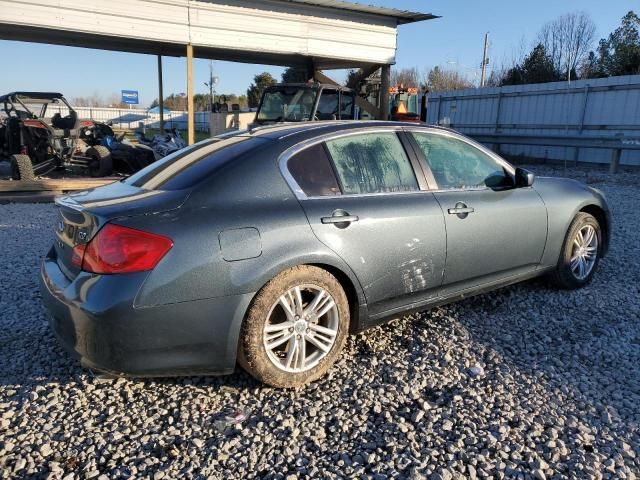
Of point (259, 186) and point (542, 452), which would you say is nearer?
point (542, 452)

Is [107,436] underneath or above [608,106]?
underneath

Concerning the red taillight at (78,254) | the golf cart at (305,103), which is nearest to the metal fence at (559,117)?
the golf cart at (305,103)

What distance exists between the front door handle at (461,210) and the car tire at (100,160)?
9.08 metres

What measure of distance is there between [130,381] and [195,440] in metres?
0.77

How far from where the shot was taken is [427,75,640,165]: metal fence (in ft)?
48.5

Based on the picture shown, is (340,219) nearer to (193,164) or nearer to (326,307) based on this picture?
(326,307)

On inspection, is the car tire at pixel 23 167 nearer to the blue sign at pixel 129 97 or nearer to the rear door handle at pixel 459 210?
the rear door handle at pixel 459 210

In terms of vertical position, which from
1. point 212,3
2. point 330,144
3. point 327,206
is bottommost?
point 327,206

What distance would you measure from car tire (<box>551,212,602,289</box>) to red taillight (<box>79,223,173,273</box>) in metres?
3.47

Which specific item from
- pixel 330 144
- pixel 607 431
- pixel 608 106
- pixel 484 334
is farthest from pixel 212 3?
pixel 608 106

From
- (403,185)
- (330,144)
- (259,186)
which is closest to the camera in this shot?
(259,186)

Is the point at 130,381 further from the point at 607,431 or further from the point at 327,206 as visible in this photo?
the point at 607,431

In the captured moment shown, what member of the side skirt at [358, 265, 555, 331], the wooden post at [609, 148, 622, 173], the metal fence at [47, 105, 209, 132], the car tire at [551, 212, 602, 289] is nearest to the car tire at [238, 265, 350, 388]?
the side skirt at [358, 265, 555, 331]

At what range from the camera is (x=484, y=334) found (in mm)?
3725
